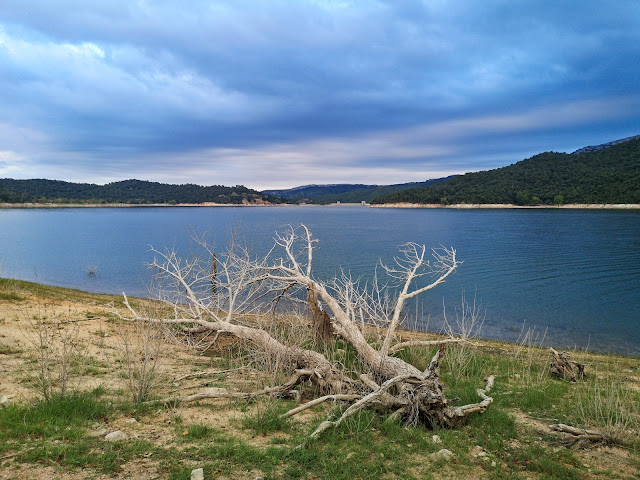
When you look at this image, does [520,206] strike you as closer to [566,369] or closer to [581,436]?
[566,369]

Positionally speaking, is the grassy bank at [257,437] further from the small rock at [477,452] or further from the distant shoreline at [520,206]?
the distant shoreline at [520,206]

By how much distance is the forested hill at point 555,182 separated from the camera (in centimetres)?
8862

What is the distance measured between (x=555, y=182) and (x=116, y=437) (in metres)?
122

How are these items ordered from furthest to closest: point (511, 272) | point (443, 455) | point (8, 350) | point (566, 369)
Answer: point (511, 272), point (566, 369), point (8, 350), point (443, 455)

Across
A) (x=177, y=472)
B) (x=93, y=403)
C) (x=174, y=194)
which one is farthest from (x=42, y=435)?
(x=174, y=194)

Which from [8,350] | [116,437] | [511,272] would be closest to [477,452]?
[116,437]

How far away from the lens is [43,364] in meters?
4.86

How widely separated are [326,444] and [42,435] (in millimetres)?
3111

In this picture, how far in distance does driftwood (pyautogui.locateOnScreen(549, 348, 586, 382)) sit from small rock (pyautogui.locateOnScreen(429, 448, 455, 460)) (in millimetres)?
4999

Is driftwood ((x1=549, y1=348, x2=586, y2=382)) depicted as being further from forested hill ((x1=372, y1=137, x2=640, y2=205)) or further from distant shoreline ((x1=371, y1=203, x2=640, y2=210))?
distant shoreline ((x1=371, y1=203, x2=640, y2=210))

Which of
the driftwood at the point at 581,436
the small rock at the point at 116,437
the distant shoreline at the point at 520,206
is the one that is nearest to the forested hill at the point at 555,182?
the distant shoreline at the point at 520,206

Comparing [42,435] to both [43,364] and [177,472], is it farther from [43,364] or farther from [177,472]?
[177,472]

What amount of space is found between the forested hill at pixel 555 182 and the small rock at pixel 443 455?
3944 inches

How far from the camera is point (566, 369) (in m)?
7.97
